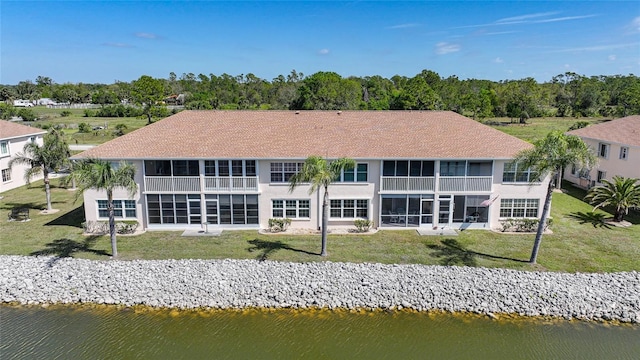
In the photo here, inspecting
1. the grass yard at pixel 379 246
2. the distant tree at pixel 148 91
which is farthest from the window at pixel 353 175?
the distant tree at pixel 148 91

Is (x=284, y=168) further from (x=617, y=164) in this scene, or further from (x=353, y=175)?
(x=617, y=164)

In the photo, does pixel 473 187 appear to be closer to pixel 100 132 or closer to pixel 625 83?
pixel 100 132

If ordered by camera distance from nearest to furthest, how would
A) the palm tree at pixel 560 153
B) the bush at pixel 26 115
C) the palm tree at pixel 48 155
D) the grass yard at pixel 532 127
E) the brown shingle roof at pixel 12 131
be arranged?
the palm tree at pixel 560 153, the palm tree at pixel 48 155, the brown shingle roof at pixel 12 131, the grass yard at pixel 532 127, the bush at pixel 26 115

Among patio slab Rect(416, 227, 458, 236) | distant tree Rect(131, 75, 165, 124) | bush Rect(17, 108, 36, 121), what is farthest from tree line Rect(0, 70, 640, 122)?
patio slab Rect(416, 227, 458, 236)

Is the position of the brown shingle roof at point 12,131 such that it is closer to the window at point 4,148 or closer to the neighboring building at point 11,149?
the neighboring building at point 11,149

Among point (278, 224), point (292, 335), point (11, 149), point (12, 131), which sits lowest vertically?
point (292, 335)

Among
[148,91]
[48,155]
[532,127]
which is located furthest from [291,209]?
[148,91]
